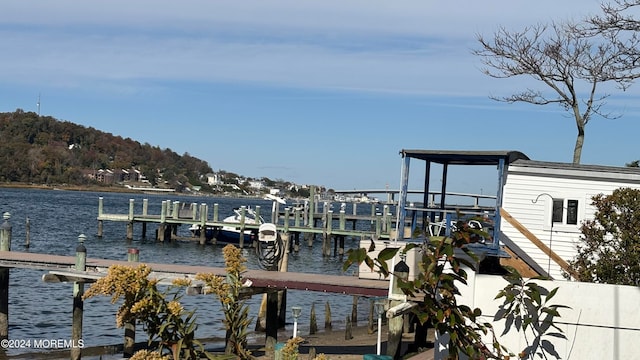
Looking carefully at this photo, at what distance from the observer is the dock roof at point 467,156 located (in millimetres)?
17344

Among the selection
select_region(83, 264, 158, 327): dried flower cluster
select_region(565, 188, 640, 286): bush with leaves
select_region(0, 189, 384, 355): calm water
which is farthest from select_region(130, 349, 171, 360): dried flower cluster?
select_region(0, 189, 384, 355): calm water

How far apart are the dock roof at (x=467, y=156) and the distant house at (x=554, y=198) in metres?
0.30

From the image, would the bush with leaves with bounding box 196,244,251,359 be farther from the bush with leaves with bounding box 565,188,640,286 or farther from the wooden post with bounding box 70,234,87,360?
the wooden post with bounding box 70,234,87,360

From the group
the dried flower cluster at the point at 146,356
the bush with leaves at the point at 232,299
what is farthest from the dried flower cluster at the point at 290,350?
the dried flower cluster at the point at 146,356

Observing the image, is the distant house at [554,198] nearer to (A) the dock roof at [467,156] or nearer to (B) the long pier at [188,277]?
(A) the dock roof at [467,156]

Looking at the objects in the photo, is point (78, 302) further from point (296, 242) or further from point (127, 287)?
point (296, 242)

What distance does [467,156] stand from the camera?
18047 mm

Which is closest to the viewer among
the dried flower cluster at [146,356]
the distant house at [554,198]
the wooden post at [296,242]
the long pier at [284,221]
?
the dried flower cluster at [146,356]

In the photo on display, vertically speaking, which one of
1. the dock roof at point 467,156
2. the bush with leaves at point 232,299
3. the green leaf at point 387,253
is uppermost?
the dock roof at point 467,156

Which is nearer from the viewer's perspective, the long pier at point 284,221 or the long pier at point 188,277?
the long pier at point 188,277

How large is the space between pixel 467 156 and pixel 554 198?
2.03m

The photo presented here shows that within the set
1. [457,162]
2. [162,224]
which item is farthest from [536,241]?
[162,224]

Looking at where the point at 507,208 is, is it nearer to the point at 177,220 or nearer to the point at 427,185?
the point at 427,185

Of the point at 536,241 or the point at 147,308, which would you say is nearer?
the point at 147,308
